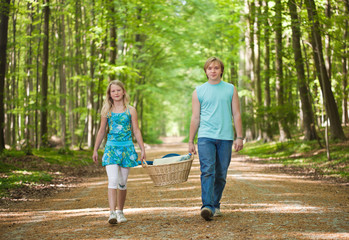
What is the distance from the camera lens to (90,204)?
286 inches

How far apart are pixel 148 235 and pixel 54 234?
1.26m

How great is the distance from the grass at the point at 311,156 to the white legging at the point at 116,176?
685 cm

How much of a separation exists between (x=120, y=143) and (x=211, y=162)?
130 cm

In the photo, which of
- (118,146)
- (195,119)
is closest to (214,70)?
(195,119)

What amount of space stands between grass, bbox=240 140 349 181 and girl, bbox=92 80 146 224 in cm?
684

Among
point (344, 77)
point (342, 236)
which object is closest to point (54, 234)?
point (342, 236)

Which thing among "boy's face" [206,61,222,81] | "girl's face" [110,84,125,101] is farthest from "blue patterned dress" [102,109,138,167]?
"boy's face" [206,61,222,81]

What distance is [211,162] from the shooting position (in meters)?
5.09

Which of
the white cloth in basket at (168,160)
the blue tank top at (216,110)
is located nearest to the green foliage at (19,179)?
the white cloth in basket at (168,160)

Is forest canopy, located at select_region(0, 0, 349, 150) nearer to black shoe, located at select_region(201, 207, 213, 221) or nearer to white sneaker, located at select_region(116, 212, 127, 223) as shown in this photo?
black shoe, located at select_region(201, 207, 213, 221)

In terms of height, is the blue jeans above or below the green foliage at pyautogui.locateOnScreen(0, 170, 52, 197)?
above

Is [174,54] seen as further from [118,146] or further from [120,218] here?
[120,218]

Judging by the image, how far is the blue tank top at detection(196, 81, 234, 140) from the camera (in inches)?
202

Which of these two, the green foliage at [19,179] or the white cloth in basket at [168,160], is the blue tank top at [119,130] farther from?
the green foliage at [19,179]
